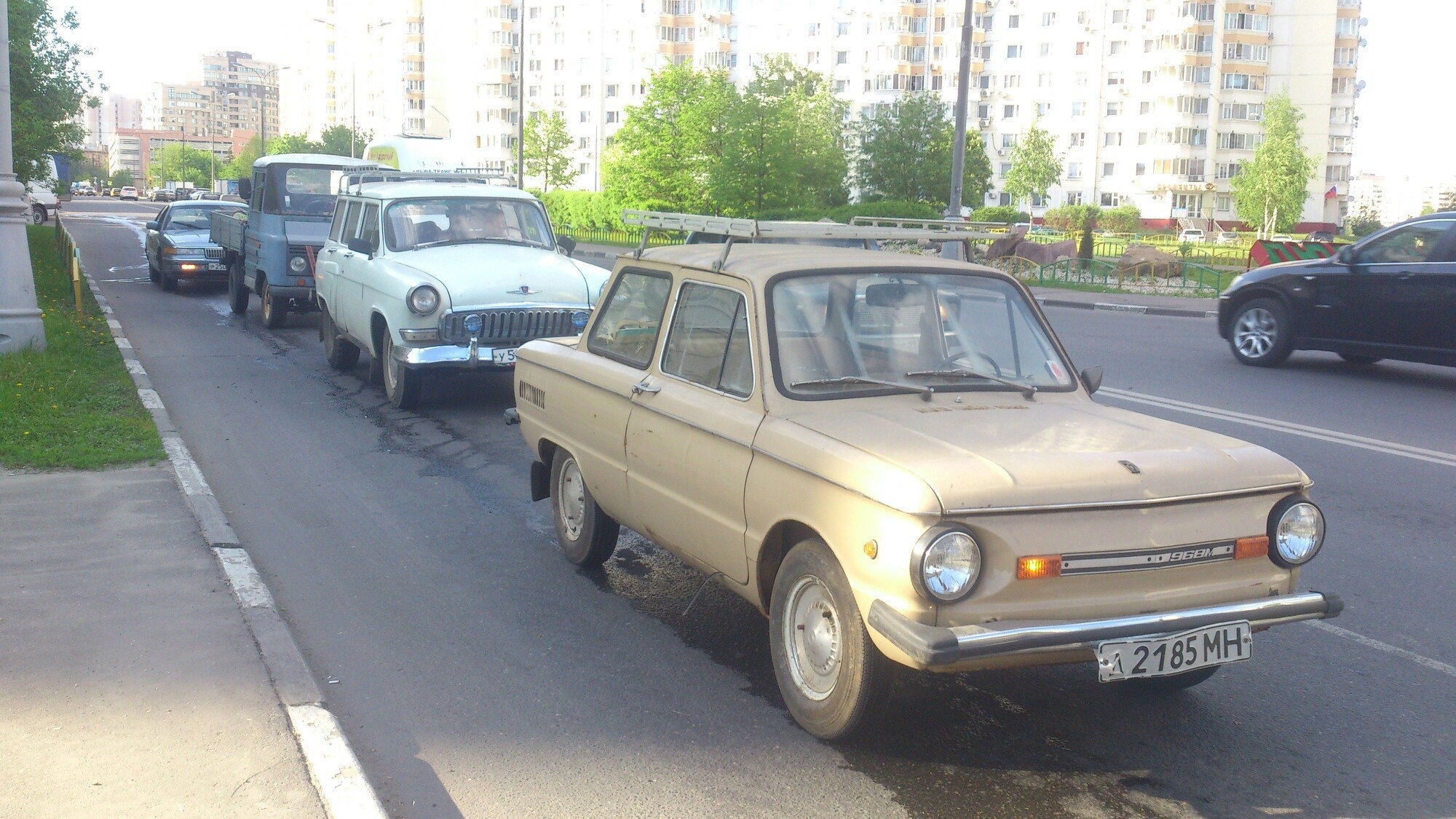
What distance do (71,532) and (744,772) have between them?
4.35 metres

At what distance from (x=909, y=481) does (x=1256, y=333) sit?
12.4m

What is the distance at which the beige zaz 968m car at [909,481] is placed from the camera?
3.78 m

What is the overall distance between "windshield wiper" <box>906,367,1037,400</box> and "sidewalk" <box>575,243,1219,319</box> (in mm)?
17481

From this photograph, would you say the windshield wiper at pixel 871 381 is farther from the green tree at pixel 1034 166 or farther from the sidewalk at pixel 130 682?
the green tree at pixel 1034 166

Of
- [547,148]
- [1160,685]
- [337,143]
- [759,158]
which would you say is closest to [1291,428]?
[1160,685]

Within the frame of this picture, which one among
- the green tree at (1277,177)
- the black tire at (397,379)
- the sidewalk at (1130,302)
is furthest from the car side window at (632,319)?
the green tree at (1277,177)

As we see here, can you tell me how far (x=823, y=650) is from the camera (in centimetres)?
429

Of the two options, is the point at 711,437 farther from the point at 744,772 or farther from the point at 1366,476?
the point at 1366,476

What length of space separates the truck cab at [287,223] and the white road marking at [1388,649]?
45.8ft

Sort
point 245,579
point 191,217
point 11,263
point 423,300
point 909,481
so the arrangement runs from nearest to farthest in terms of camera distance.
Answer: point 909,481, point 245,579, point 423,300, point 11,263, point 191,217

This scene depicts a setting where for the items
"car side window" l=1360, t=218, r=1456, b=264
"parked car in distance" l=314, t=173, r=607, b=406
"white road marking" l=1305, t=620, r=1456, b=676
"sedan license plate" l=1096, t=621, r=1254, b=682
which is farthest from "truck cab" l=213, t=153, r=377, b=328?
"sedan license plate" l=1096, t=621, r=1254, b=682

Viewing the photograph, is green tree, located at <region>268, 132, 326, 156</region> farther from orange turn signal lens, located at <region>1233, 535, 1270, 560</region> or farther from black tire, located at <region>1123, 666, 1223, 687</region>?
orange turn signal lens, located at <region>1233, 535, 1270, 560</region>

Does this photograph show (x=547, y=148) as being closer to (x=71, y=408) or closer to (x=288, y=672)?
(x=71, y=408)

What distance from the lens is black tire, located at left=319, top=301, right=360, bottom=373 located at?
44.3 feet
